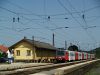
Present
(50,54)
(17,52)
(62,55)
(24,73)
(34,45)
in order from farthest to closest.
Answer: (50,54) < (17,52) < (34,45) < (62,55) < (24,73)

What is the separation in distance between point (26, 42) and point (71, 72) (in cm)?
5619

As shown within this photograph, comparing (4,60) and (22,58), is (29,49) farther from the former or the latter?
(4,60)

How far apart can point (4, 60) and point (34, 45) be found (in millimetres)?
7442

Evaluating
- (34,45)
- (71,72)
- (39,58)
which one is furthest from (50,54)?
(71,72)

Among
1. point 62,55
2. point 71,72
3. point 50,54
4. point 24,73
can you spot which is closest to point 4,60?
point 62,55

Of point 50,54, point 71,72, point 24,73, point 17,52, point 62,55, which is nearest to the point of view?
point 71,72

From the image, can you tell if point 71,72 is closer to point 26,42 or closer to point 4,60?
point 4,60

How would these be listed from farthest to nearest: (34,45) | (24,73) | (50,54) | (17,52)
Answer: (50,54)
(17,52)
(34,45)
(24,73)

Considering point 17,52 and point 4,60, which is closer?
point 4,60

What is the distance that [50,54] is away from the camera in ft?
277

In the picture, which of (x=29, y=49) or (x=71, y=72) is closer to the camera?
(x=71, y=72)

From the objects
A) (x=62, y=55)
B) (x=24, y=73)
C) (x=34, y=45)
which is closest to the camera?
(x=24, y=73)

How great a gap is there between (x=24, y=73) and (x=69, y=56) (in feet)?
137

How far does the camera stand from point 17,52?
7225cm
